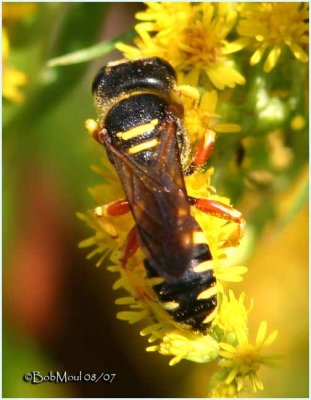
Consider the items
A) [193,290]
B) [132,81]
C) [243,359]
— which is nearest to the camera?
[193,290]

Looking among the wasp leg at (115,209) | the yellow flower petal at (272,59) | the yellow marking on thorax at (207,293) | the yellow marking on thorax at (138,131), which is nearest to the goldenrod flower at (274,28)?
the yellow flower petal at (272,59)

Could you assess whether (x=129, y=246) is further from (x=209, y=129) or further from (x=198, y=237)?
(x=209, y=129)

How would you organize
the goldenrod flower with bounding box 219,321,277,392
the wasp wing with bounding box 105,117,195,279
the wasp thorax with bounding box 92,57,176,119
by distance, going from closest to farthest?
the wasp wing with bounding box 105,117,195,279 → the goldenrod flower with bounding box 219,321,277,392 → the wasp thorax with bounding box 92,57,176,119

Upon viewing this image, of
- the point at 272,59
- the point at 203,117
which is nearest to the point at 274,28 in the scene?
the point at 272,59

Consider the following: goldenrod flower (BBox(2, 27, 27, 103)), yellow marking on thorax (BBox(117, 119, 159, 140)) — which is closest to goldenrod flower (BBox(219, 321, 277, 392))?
yellow marking on thorax (BBox(117, 119, 159, 140))

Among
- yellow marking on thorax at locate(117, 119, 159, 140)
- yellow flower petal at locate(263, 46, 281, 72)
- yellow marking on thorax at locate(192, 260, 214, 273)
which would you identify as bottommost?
yellow marking on thorax at locate(192, 260, 214, 273)

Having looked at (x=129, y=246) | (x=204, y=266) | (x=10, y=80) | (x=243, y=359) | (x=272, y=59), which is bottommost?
(x=243, y=359)

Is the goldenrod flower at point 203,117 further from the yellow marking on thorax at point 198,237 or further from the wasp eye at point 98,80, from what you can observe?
the yellow marking on thorax at point 198,237

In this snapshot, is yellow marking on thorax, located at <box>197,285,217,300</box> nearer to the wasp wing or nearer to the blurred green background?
the wasp wing
